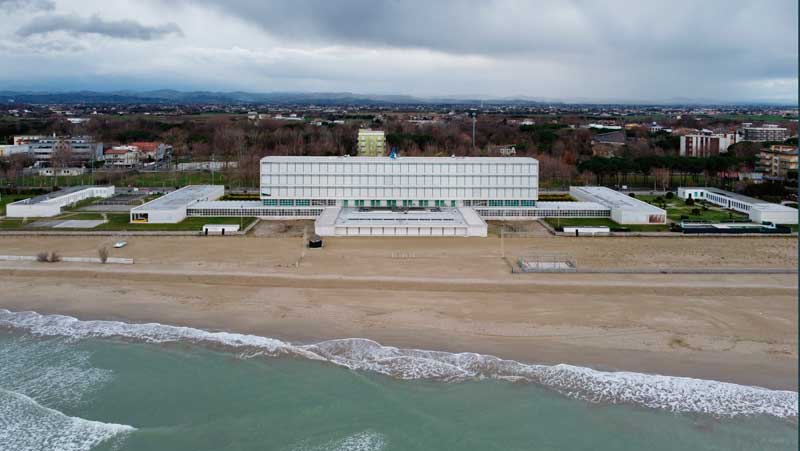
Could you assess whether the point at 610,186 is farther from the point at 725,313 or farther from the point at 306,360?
the point at 306,360

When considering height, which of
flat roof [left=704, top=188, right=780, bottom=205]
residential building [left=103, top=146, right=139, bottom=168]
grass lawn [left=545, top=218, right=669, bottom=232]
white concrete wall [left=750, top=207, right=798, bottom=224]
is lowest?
grass lawn [left=545, top=218, right=669, bottom=232]

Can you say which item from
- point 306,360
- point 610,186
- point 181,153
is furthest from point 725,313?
point 181,153

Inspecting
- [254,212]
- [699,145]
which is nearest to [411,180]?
[254,212]

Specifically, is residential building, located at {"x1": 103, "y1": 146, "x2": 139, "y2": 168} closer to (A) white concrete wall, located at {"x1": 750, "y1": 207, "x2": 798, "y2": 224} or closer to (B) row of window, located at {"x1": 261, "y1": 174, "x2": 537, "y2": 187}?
(B) row of window, located at {"x1": 261, "y1": 174, "x2": 537, "y2": 187}

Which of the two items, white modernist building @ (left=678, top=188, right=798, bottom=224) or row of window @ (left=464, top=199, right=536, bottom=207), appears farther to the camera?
row of window @ (left=464, top=199, right=536, bottom=207)

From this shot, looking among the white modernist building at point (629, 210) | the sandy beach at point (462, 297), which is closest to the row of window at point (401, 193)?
the white modernist building at point (629, 210)

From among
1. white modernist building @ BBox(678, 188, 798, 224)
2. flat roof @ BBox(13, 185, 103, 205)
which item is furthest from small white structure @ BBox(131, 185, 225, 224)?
white modernist building @ BBox(678, 188, 798, 224)
